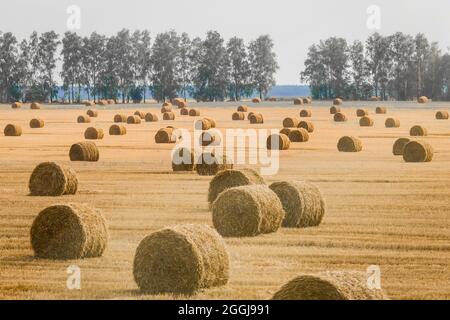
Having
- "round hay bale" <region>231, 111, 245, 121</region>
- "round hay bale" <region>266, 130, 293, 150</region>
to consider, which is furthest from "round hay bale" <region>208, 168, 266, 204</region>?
"round hay bale" <region>231, 111, 245, 121</region>

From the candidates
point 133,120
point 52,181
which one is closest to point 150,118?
point 133,120

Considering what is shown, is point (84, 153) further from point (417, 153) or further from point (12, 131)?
point (12, 131)

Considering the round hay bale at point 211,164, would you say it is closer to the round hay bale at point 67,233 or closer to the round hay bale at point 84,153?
the round hay bale at point 84,153

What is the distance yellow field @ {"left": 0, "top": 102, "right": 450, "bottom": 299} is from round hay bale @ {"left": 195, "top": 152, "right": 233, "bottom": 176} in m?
0.59

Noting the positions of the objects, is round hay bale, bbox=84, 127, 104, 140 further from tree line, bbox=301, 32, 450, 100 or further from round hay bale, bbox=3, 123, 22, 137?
tree line, bbox=301, 32, 450, 100

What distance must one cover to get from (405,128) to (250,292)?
182ft

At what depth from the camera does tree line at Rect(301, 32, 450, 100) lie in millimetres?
161125

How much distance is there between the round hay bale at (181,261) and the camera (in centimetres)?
1502

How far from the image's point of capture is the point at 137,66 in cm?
17750

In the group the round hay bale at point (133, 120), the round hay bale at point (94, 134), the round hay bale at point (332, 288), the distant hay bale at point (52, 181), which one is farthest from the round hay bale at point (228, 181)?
the round hay bale at point (133, 120)

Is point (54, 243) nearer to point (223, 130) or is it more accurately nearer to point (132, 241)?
point (132, 241)

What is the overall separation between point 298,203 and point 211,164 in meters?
12.1

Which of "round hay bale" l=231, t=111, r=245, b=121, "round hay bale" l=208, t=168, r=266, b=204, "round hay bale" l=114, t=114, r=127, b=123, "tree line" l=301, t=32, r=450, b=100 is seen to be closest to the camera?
"round hay bale" l=208, t=168, r=266, b=204
